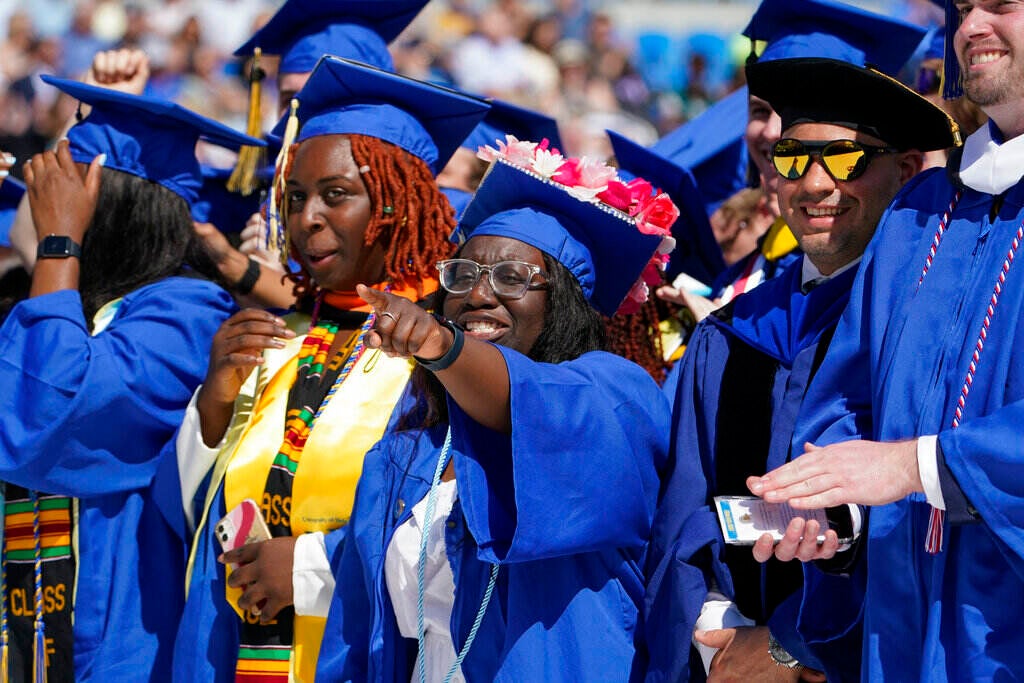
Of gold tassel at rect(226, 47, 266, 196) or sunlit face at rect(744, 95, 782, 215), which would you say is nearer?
sunlit face at rect(744, 95, 782, 215)

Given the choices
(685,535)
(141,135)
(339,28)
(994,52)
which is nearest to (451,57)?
(339,28)

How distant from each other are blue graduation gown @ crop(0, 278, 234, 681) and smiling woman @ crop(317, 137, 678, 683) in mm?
947

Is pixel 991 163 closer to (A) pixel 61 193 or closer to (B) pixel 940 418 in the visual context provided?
(B) pixel 940 418

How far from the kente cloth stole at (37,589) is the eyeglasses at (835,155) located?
2461 mm

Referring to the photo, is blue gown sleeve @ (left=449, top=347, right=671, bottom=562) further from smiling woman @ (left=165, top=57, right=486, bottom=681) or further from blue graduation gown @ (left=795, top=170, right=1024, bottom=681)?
smiling woman @ (left=165, top=57, right=486, bottom=681)

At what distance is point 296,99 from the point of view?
4.39 meters

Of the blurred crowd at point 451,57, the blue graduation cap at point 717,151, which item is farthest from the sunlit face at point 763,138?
the blurred crowd at point 451,57

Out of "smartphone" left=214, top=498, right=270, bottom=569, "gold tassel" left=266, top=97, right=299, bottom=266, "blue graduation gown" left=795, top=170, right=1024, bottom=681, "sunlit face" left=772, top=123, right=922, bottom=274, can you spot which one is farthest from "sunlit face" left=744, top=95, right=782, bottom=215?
"smartphone" left=214, top=498, right=270, bottom=569

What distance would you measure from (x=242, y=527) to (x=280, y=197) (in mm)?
1086

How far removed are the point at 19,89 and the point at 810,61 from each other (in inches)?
299

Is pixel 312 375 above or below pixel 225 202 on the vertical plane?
below

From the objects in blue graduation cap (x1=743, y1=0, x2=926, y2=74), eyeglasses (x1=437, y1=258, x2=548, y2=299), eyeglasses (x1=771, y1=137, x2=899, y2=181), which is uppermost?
blue graduation cap (x1=743, y1=0, x2=926, y2=74)

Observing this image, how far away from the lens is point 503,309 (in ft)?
11.2

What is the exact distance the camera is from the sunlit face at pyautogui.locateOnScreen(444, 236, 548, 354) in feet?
11.1
